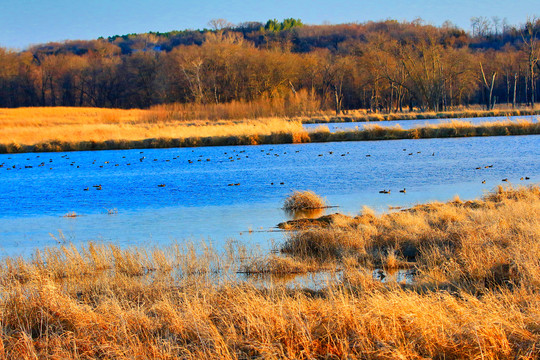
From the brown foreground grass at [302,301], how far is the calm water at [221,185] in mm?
1716

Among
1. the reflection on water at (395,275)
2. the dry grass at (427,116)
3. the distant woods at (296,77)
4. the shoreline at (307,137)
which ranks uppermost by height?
the distant woods at (296,77)

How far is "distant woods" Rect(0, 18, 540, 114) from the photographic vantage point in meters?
64.2

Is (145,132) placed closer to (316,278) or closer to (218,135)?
(218,135)

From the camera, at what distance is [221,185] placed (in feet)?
64.6

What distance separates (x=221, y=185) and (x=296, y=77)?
4840cm

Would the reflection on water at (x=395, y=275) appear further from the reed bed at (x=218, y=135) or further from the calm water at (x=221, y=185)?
the reed bed at (x=218, y=135)

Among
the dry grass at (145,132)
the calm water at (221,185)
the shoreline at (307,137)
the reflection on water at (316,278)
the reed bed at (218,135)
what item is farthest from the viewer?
the dry grass at (145,132)

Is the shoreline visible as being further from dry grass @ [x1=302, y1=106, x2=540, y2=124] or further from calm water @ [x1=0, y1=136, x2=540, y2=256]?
dry grass @ [x1=302, y1=106, x2=540, y2=124]

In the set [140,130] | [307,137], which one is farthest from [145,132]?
[307,137]

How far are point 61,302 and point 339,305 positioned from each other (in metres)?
3.28

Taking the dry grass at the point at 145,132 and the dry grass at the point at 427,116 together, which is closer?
the dry grass at the point at 145,132

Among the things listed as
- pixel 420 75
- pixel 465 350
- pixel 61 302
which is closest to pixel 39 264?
pixel 61 302

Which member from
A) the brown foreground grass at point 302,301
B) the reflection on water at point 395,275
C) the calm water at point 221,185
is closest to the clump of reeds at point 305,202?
the calm water at point 221,185

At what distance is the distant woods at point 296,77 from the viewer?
211ft
